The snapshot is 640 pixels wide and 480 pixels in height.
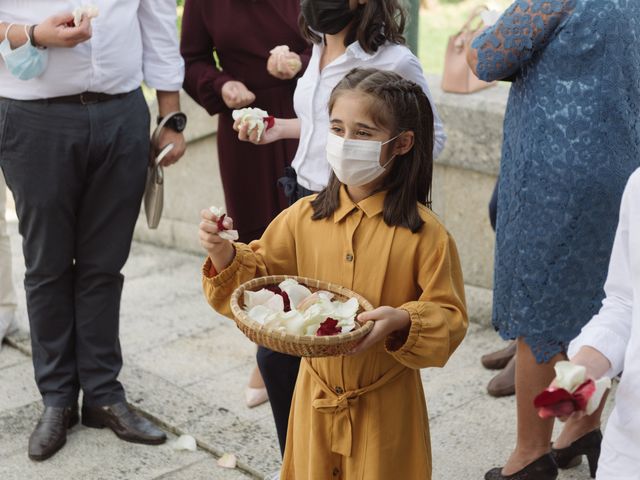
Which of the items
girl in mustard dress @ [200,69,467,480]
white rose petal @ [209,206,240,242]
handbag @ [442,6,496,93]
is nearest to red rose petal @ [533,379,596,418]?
girl in mustard dress @ [200,69,467,480]

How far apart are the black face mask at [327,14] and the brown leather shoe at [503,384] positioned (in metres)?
1.95

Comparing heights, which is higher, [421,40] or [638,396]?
[638,396]

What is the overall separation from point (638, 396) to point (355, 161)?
1078 mm

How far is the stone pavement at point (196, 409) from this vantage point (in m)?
4.20

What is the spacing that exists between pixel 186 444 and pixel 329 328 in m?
1.89

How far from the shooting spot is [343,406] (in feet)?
9.80

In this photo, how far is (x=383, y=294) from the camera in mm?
2941

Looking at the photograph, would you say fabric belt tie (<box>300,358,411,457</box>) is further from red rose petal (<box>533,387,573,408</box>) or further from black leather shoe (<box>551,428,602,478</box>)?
black leather shoe (<box>551,428,602,478</box>)

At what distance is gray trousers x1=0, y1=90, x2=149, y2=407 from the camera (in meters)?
4.06

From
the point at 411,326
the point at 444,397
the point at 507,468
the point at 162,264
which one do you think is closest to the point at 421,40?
the point at 162,264

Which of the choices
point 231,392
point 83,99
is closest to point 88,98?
point 83,99

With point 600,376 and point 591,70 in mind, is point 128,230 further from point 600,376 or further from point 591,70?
point 600,376

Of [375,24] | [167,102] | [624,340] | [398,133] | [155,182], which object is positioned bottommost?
[155,182]

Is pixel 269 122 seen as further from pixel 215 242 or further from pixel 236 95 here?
pixel 215 242
